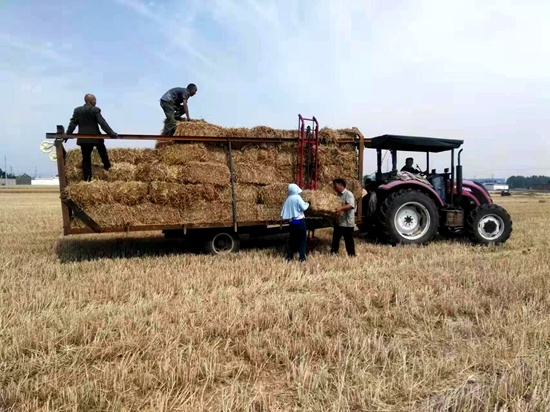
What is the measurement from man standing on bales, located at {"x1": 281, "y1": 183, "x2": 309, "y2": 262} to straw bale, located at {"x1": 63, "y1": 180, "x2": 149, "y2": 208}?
8.03 ft

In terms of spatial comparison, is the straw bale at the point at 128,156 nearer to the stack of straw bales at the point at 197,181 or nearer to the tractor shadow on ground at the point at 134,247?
the stack of straw bales at the point at 197,181

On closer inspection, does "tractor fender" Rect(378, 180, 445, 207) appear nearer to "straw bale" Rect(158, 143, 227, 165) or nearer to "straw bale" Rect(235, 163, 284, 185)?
"straw bale" Rect(235, 163, 284, 185)

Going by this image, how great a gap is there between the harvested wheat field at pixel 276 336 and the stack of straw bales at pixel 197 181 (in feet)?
3.22

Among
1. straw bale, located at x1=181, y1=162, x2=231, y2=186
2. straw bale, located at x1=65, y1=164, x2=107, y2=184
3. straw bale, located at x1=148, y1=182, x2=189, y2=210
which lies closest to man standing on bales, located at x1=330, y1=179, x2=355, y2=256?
straw bale, located at x1=181, y1=162, x2=231, y2=186

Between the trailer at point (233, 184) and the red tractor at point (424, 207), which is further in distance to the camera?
the red tractor at point (424, 207)

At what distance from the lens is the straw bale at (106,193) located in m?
6.46

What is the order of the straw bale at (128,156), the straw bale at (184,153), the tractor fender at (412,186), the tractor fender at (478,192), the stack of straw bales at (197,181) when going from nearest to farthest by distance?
the stack of straw bales at (197,181), the straw bale at (184,153), the straw bale at (128,156), the tractor fender at (412,186), the tractor fender at (478,192)

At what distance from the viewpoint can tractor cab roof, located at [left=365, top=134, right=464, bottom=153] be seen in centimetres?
848

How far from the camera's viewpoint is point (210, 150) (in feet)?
24.0

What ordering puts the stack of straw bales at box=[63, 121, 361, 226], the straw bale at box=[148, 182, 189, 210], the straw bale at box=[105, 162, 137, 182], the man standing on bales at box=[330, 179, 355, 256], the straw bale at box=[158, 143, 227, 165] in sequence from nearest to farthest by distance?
the stack of straw bales at box=[63, 121, 361, 226] < the straw bale at box=[148, 182, 189, 210] < the straw bale at box=[105, 162, 137, 182] < the straw bale at box=[158, 143, 227, 165] < the man standing on bales at box=[330, 179, 355, 256]

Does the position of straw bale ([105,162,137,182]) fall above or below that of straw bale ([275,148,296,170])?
below

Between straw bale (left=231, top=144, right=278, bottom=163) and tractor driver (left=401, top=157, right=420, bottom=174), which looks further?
tractor driver (left=401, top=157, right=420, bottom=174)

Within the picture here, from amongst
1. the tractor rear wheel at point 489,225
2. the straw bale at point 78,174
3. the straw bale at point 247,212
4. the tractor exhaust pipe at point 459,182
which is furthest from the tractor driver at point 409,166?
the straw bale at point 78,174

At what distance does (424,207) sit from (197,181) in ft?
15.4
